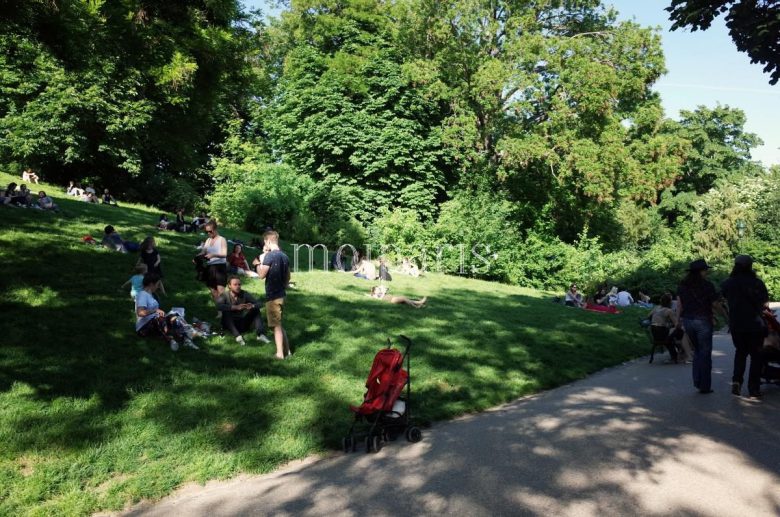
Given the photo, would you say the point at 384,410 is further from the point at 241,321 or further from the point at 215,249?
the point at 215,249

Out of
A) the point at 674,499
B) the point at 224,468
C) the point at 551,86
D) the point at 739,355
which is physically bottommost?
the point at 224,468

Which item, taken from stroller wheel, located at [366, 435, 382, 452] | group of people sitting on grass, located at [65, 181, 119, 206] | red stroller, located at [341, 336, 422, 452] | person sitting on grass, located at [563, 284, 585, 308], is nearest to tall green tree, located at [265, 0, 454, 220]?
group of people sitting on grass, located at [65, 181, 119, 206]

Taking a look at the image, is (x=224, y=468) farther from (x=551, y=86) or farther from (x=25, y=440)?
(x=551, y=86)

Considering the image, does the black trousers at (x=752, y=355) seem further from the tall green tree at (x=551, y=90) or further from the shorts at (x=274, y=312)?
the tall green tree at (x=551, y=90)

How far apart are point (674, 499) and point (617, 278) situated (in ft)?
80.6

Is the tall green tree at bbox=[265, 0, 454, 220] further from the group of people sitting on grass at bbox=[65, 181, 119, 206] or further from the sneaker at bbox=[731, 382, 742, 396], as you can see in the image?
the sneaker at bbox=[731, 382, 742, 396]

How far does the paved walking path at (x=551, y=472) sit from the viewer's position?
4.71m

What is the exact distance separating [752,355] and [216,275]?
922 cm

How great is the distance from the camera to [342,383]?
338 inches

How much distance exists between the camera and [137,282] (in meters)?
11.2

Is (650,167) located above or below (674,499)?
above

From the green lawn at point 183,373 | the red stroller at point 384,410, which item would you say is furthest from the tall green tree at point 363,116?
the red stroller at point 384,410

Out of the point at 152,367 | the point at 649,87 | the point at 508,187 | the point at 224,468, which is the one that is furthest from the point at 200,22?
the point at 649,87

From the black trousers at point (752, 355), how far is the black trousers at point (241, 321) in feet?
24.6
